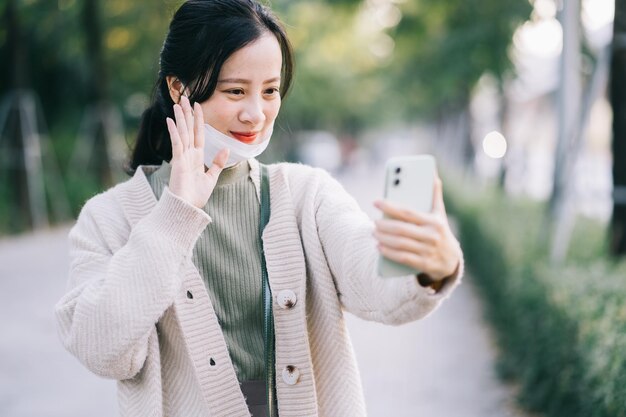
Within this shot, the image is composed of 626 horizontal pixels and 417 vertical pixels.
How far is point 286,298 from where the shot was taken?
1.64 m

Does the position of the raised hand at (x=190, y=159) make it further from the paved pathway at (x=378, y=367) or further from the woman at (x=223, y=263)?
the paved pathway at (x=378, y=367)

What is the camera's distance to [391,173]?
4.28 feet

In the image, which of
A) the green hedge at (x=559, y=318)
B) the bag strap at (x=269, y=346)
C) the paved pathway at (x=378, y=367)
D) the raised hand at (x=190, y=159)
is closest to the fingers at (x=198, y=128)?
the raised hand at (x=190, y=159)

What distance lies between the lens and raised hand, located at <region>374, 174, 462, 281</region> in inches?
47.7

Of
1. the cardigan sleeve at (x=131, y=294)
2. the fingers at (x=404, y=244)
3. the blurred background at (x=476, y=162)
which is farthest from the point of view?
the blurred background at (x=476, y=162)

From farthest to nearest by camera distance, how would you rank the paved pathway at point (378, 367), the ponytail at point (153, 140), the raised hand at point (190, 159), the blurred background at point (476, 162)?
the paved pathway at point (378, 367) → the blurred background at point (476, 162) → the ponytail at point (153, 140) → the raised hand at point (190, 159)

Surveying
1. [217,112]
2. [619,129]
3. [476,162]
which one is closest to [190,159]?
[217,112]

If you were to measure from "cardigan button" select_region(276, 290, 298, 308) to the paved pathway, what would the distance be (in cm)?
347

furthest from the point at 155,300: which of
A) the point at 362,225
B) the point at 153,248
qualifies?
the point at 362,225

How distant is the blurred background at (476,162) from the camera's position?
428 cm

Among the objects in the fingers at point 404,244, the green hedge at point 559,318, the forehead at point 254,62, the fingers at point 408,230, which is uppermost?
the forehead at point 254,62

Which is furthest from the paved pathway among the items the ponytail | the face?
the face

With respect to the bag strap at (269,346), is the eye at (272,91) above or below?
above

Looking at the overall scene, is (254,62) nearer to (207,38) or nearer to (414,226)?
(207,38)
